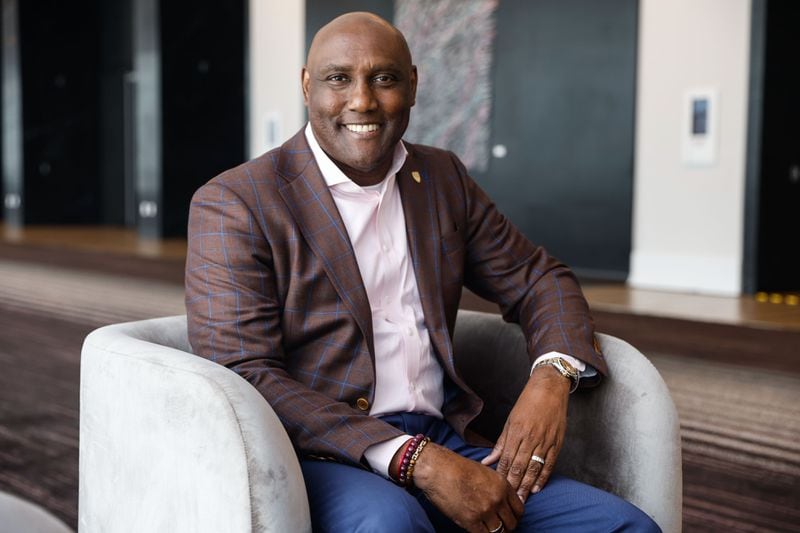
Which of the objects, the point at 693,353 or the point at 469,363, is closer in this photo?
the point at 469,363

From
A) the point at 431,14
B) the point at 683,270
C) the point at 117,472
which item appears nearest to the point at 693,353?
the point at 683,270

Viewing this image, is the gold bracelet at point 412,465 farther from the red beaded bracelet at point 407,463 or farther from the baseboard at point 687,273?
the baseboard at point 687,273

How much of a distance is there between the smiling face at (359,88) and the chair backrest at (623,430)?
0.53m

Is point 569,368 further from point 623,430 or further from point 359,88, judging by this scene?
point 359,88

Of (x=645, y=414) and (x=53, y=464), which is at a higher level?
(x=645, y=414)

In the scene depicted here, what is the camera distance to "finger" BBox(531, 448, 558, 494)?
1.82 m

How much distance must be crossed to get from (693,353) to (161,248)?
22.0ft

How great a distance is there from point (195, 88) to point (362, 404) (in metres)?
10.8

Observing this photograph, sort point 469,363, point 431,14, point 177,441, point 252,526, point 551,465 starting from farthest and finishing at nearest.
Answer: point 431,14, point 469,363, point 551,465, point 177,441, point 252,526

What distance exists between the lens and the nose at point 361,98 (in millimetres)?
1892

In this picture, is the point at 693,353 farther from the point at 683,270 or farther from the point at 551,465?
Result: the point at 551,465

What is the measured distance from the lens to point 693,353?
552 cm

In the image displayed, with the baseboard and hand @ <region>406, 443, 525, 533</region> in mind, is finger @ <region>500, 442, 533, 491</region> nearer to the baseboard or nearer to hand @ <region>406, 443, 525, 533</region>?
hand @ <region>406, 443, 525, 533</region>

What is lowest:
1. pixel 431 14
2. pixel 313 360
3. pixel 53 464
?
pixel 53 464
